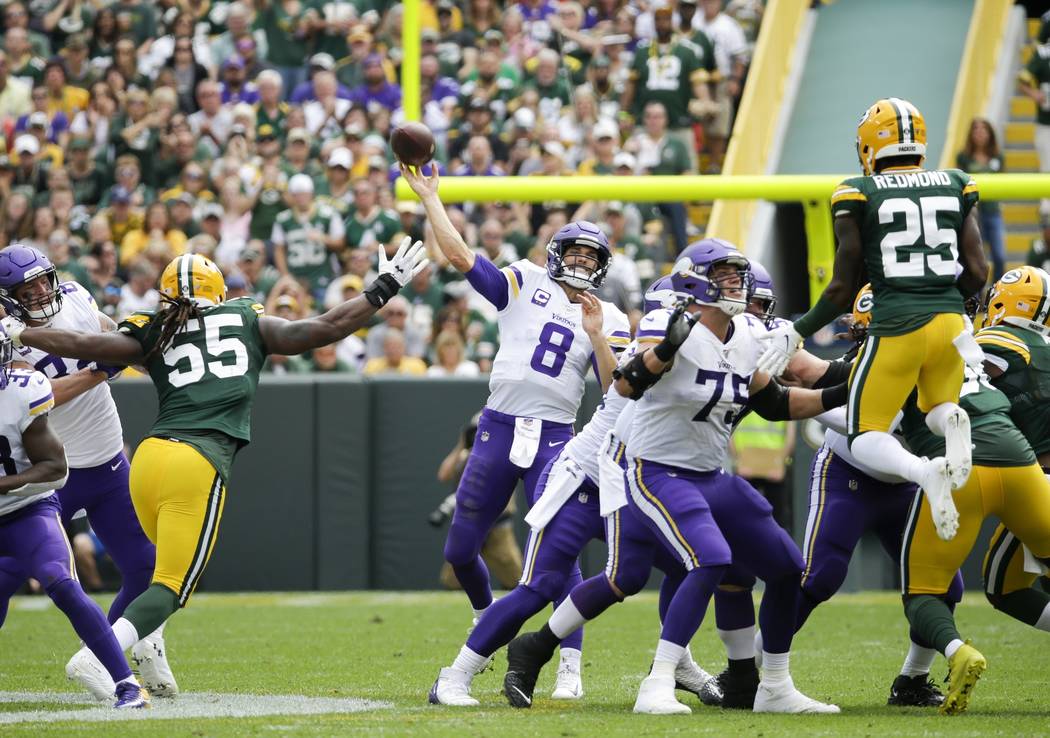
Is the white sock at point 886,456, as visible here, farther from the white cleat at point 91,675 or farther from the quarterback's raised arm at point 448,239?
the white cleat at point 91,675

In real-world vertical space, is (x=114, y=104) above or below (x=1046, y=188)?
below

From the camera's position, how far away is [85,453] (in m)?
7.25

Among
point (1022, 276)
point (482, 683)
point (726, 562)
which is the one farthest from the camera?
point (482, 683)

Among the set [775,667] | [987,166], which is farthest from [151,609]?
[987,166]

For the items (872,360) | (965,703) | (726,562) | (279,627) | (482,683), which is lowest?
(279,627)

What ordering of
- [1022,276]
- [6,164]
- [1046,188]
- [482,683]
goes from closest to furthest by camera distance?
[1022,276], [482,683], [1046,188], [6,164]

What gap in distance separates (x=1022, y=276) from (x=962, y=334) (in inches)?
31.7

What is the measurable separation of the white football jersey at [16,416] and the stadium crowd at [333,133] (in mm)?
5993

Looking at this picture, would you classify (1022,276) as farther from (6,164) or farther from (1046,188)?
(6,164)

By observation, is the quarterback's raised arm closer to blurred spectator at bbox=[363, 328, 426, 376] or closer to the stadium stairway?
blurred spectator at bbox=[363, 328, 426, 376]

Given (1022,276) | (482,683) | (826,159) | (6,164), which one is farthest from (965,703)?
(6,164)

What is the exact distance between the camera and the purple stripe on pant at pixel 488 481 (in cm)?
731

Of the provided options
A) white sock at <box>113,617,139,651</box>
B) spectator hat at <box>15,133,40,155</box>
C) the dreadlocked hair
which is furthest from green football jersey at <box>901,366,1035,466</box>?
spectator hat at <box>15,133,40,155</box>

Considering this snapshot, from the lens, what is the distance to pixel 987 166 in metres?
12.3
